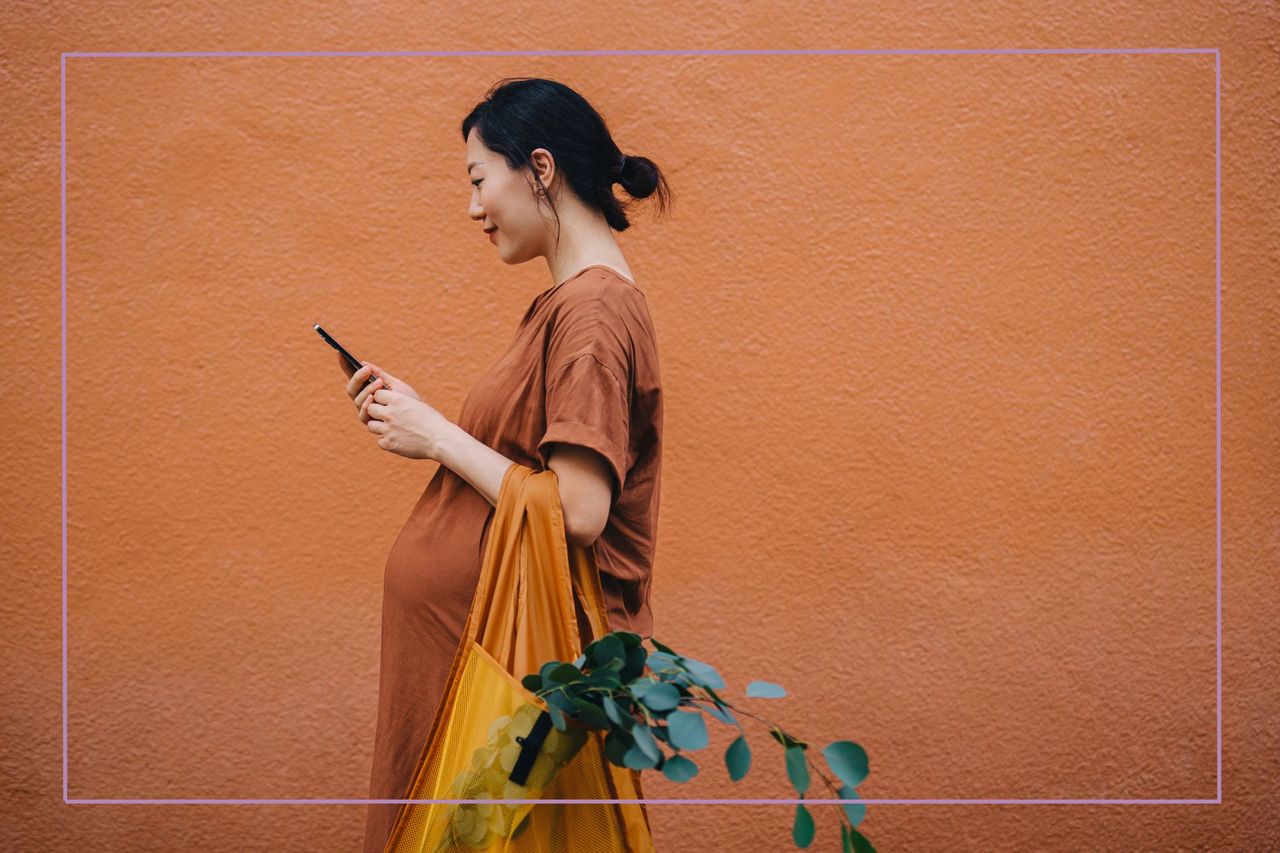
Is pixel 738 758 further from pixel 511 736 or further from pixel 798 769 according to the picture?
pixel 511 736

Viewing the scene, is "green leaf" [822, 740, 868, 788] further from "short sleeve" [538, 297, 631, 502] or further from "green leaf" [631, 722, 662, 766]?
"short sleeve" [538, 297, 631, 502]

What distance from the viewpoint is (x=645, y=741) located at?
156 cm

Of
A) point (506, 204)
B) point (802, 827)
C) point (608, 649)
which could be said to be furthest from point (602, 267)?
point (802, 827)

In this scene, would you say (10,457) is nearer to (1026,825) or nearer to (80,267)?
(80,267)

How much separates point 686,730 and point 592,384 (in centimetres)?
47

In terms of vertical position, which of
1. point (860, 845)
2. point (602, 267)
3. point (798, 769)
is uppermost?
point (602, 267)

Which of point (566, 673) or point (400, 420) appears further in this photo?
point (400, 420)

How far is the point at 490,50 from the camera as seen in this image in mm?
2969

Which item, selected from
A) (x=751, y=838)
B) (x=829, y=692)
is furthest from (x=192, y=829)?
(x=829, y=692)

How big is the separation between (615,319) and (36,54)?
6.54 ft

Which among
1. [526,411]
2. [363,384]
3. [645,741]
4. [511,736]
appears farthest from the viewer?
[363,384]

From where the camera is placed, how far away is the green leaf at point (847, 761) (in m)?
1.62

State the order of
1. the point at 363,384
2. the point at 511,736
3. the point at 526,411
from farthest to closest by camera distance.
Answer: the point at 363,384, the point at 526,411, the point at 511,736

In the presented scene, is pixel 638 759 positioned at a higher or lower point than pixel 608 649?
lower
